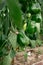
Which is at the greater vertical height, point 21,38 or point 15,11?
point 15,11

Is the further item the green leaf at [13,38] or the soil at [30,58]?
the soil at [30,58]

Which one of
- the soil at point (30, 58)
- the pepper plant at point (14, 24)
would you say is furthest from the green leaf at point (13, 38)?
the soil at point (30, 58)

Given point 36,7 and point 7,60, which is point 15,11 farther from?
point 36,7

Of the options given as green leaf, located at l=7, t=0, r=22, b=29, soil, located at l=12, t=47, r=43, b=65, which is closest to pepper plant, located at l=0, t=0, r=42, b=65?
green leaf, located at l=7, t=0, r=22, b=29

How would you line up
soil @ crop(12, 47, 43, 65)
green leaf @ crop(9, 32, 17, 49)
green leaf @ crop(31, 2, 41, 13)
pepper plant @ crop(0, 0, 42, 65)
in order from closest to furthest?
pepper plant @ crop(0, 0, 42, 65) < green leaf @ crop(9, 32, 17, 49) < green leaf @ crop(31, 2, 41, 13) < soil @ crop(12, 47, 43, 65)

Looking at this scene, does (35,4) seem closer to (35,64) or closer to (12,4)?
(35,64)

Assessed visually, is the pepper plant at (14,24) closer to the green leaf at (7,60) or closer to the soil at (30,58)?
the green leaf at (7,60)

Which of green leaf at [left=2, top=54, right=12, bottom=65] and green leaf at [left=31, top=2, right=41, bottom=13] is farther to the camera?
green leaf at [left=31, top=2, right=41, bottom=13]

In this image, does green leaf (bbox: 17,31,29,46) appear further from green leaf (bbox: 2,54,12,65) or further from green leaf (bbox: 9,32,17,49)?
green leaf (bbox: 2,54,12,65)

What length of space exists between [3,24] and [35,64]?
2.59 feet

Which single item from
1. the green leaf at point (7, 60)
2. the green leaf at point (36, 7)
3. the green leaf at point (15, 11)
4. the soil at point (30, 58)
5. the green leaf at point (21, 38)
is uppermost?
the green leaf at point (15, 11)

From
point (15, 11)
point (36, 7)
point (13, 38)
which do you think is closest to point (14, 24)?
point (15, 11)

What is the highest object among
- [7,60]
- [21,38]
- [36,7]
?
[36,7]

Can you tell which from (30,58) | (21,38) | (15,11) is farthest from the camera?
(30,58)
